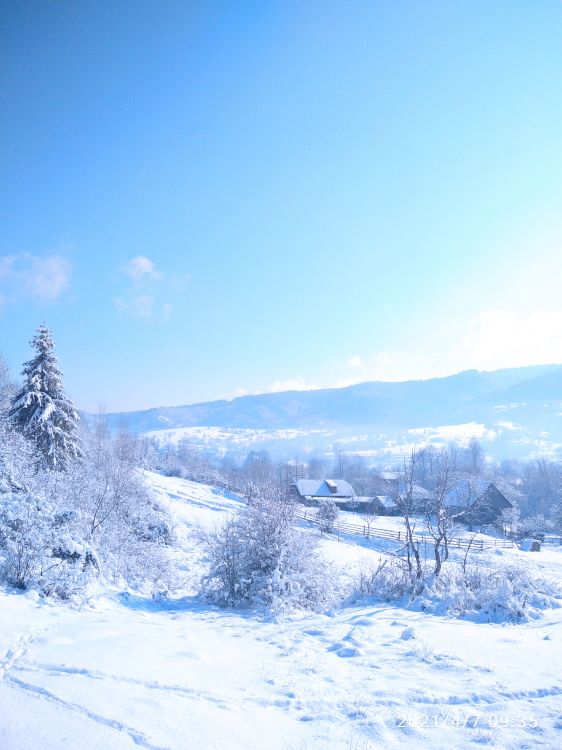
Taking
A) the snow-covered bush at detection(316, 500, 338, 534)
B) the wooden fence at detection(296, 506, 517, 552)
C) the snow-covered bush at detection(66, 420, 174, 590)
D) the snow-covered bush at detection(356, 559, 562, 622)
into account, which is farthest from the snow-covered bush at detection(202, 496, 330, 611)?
the snow-covered bush at detection(316, 500, 338, 534)

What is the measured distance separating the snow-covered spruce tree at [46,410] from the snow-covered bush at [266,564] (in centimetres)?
1429

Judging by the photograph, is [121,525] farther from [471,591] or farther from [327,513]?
[327,513]

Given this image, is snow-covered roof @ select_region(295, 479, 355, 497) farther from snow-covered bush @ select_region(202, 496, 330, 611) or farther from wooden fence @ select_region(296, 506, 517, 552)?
snow-covered bush @ select_region(202, 496, 330, 611)

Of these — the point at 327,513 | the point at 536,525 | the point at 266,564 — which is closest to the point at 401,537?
the point at 327,513

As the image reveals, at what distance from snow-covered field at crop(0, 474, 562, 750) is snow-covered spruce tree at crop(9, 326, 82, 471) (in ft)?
50.4

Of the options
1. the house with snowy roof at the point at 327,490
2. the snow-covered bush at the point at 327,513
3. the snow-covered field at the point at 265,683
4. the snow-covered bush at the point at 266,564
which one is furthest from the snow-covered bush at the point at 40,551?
the house with snowy roof at the point at 327,490

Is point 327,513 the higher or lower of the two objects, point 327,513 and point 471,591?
the lower

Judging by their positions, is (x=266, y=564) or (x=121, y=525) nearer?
(x=266, y=564)

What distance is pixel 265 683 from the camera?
605cm

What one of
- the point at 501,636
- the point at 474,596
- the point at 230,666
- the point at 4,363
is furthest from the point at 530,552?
the point at 4,363

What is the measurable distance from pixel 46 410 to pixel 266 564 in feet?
55.8

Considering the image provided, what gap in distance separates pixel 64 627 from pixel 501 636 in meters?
9.45

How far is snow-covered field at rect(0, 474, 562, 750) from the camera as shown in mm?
4562

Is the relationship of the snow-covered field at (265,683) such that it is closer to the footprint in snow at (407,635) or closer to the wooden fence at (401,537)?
the footprint in snow at (407,635)
